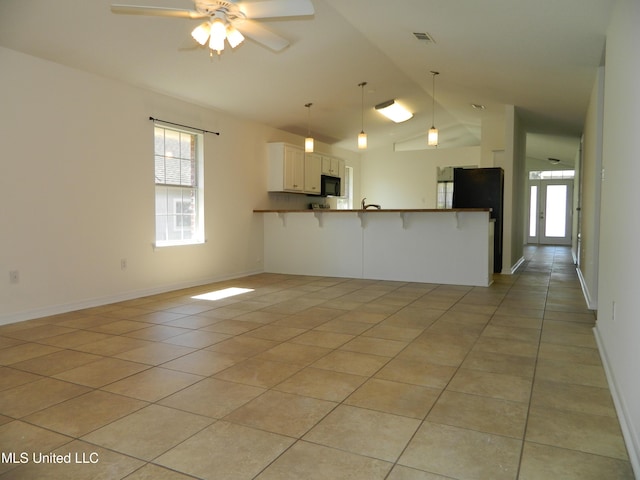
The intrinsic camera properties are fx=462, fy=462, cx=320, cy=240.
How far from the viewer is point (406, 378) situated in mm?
2764

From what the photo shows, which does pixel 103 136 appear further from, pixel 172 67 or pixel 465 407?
pixel 465 407

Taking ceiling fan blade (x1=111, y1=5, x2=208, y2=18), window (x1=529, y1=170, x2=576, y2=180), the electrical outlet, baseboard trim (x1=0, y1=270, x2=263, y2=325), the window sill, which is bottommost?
baseboard trim (x1=0, y1=270, x2=263, y2=325)

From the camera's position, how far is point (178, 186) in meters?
6.00

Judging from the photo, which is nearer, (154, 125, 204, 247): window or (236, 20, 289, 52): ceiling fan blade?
(236, 20, 289, 52): ceiling fan blade

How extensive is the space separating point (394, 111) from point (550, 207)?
759 centimetres

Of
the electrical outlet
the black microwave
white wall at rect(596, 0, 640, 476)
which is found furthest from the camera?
the black microwave

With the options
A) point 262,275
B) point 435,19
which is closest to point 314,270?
point 262,275

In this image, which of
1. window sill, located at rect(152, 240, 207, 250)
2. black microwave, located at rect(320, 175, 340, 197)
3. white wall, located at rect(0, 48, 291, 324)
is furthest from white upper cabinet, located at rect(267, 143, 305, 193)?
window sill, located at rect(152, 240, 207, 250)

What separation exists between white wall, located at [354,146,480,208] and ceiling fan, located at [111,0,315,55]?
7.97 m

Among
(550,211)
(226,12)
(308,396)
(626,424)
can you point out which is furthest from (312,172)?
(550,211)

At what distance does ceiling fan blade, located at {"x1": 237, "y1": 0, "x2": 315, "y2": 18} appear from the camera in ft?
10.3

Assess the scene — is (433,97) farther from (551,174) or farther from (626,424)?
(551,174)

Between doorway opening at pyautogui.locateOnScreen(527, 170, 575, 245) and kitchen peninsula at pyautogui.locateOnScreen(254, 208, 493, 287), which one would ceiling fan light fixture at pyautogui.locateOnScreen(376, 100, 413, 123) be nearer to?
kitchen peninsula at pyautogui.locateOnScreen(254, 208, 493, 287)

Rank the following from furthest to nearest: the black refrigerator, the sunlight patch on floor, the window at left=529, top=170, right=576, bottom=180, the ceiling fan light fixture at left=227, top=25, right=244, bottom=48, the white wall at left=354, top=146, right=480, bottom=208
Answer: the window at left=529, top=170, right=576, bottom=180
the white wall at left=354, top=146, right=480, bottom=208
the black refrigerator
the sunlight patch on floor
the ceiling fan light fixture at left=227, top=25, right=244, bottom=48
